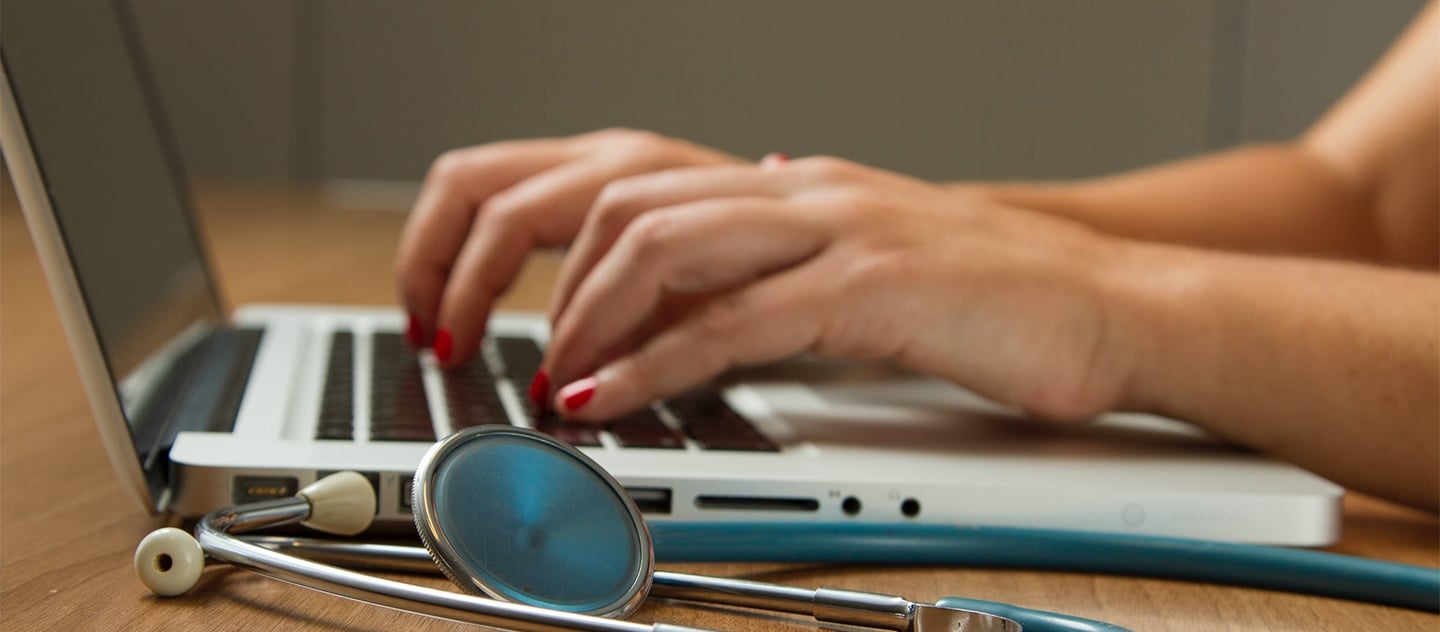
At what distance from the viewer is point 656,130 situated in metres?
2.73

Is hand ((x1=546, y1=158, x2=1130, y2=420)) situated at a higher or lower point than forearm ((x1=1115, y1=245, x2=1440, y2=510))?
higher

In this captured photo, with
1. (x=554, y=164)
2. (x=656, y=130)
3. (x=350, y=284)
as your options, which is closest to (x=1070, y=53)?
(x=656, y=130)

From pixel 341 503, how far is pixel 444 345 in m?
0.31

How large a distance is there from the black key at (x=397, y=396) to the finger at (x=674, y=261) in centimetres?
6

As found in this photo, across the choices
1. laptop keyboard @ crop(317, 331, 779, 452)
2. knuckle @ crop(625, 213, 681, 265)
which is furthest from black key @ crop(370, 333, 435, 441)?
knuckle @ crop(625, 213, 681, 265)

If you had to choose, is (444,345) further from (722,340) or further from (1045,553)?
(1045,553)

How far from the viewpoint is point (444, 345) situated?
67 centimetres

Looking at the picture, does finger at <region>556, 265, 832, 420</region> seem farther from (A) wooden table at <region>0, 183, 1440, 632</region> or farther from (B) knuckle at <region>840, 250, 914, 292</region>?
(A) wooden table at <region>0, 183, 1440, 632</region>

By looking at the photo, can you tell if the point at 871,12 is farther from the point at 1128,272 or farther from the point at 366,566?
the point at 366,566

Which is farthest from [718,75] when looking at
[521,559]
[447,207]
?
[521,559]

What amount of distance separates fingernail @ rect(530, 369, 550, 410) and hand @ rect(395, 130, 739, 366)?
0.13m

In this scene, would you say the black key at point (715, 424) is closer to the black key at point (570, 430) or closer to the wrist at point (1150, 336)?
the black key at point (570, 430)

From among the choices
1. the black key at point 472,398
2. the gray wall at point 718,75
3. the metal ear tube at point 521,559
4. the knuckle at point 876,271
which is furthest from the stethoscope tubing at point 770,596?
the gray wall at point 718,75

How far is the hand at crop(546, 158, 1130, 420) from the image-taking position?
1.71ft
